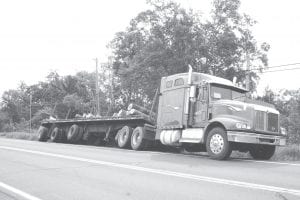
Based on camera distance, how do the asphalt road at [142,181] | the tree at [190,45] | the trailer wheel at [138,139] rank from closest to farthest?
the asphalt road at [142,181] < the trailer wheel at [138,139] < the tree at [190,45]

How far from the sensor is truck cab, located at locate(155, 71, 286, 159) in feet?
35.9

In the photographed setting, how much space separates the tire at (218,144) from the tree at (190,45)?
60.1 feet

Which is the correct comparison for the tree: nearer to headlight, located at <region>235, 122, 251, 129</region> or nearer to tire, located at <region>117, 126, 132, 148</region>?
tire, located at <region>117, 126, 132, 148</region>

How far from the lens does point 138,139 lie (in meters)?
15.8

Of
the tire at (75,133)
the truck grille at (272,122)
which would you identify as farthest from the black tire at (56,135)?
the truck grille at (272,122)

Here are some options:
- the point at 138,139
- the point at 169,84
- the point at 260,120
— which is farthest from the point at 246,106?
the point at 138,139

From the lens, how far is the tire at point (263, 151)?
12148 millimetres

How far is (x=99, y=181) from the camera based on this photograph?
23.1ft

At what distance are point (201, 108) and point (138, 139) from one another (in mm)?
4099

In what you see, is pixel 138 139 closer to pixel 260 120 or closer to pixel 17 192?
pixel 260 120

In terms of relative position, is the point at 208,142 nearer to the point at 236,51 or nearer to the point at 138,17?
the point at 236,51

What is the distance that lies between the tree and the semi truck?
13938 mm

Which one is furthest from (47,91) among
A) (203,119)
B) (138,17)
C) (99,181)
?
(99,181)

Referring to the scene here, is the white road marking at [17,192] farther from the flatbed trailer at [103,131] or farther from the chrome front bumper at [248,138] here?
the flatbed trailer at [103,131]
